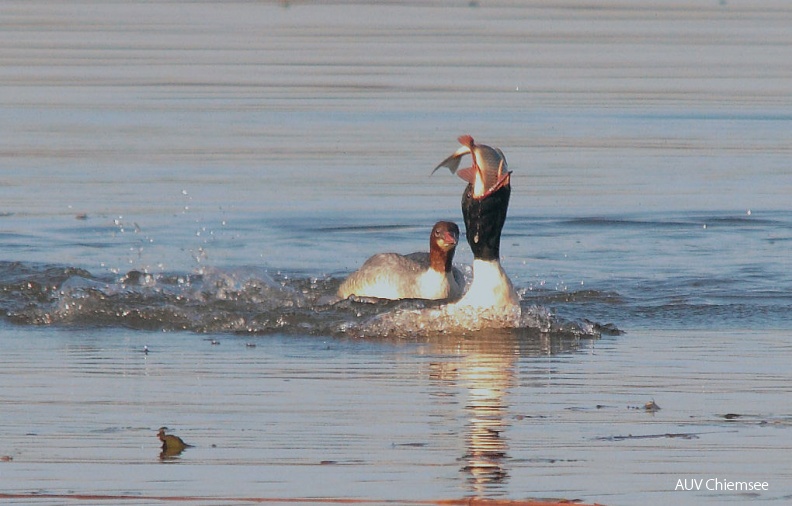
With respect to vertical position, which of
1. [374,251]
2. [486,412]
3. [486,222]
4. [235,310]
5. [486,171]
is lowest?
[486,412]

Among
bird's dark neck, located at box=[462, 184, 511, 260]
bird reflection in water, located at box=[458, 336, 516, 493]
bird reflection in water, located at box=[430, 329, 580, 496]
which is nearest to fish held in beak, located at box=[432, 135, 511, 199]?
bird's dark neck, located at box=[462, 184, 511, 260]

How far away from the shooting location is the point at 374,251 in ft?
46.3

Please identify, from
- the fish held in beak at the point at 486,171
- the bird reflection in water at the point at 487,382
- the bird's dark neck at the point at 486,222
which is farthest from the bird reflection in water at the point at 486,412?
the fish held in beak at the point at 486,171

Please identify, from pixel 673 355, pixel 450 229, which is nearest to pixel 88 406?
pixel 673 355

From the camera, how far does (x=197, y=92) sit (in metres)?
22.8

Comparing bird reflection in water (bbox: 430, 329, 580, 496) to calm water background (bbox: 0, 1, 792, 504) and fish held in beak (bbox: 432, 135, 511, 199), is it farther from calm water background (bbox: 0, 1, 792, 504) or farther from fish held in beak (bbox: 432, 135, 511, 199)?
fish held in beak (bbox: 432, 135, 511, 199)

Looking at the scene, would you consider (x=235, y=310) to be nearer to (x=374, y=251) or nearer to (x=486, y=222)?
(x=486, y=222)

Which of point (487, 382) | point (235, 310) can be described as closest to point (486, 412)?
point (487, 382)

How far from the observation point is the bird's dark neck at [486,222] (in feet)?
35.7

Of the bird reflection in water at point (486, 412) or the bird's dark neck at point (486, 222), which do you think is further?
the bird's dark neck at point (486, 222)

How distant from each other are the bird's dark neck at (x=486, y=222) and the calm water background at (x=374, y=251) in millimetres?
660

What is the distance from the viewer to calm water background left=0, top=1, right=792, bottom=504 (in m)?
6.89

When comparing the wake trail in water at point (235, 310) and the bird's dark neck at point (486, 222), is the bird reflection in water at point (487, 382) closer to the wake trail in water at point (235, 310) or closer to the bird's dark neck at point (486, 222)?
the wake trail in water at point (235, 310)

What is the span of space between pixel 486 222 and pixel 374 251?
330 centimetres
